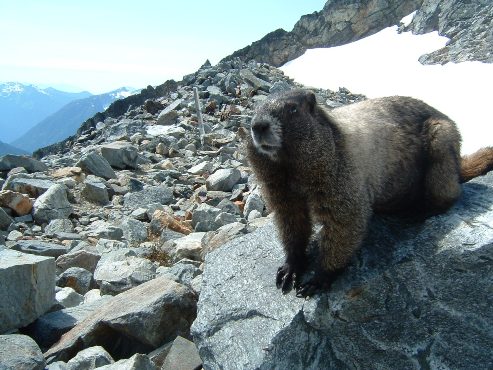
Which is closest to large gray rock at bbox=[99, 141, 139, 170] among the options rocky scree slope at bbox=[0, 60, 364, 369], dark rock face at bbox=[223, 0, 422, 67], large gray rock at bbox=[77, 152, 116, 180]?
rocky scree slope at bbox=[0, 60, 364, 369]

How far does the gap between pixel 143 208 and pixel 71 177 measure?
2.99 meters

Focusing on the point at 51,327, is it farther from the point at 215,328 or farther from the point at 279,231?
the point at 279,231

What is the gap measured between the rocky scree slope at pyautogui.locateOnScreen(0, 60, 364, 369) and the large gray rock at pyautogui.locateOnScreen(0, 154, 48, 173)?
3 centimetres

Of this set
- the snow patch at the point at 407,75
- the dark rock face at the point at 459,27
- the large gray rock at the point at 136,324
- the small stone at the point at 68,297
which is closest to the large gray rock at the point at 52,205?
the small stone at the point at 68,297

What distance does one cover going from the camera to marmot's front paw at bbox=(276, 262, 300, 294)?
4.34 m

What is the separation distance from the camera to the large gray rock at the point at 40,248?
769 centimetres

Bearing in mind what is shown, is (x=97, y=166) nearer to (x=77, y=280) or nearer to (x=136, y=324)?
(x=77, y=280)

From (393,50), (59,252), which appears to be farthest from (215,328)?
(393,50)

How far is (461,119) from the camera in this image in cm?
2284

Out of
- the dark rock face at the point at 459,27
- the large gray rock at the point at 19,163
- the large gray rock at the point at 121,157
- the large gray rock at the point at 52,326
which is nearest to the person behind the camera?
the large gray rock at the point at 52,326

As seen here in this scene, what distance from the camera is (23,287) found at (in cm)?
516

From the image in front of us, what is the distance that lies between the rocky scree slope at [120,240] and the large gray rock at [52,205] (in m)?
0.02

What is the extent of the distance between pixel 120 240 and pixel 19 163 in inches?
247

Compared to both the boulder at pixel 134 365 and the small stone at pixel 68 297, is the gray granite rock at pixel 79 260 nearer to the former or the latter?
the small stone at pixel 68 297
